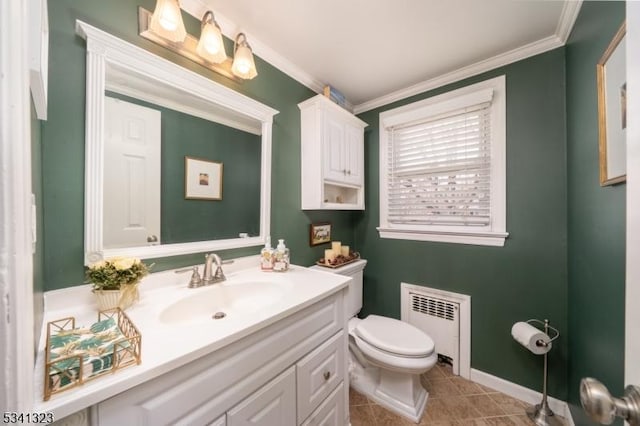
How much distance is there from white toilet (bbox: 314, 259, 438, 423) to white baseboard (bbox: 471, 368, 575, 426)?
480mm

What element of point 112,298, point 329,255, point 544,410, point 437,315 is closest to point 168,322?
point 112,298

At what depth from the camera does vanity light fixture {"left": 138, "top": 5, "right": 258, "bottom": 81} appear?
3.28 ft

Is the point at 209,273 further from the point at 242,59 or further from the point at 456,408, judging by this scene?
the point at 456,408

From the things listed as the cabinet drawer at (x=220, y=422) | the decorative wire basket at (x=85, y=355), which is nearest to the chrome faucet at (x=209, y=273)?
the decorative wire basket at (x=85, y=355)

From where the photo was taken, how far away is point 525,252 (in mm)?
1555

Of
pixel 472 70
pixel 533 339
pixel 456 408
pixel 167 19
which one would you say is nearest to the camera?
pixel 167 19

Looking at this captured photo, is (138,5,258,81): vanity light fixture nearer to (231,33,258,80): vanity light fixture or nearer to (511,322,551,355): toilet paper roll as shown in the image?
(231,33,258,80): vanity light fixture

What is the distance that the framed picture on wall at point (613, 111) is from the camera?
78 centimetres

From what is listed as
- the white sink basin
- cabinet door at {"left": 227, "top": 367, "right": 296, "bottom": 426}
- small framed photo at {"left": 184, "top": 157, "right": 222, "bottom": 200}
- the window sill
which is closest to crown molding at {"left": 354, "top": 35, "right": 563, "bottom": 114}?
the window sill

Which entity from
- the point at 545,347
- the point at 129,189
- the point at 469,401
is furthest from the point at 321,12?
the point at 469,401

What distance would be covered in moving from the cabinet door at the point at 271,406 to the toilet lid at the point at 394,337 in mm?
709

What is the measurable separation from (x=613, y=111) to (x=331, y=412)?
170cm

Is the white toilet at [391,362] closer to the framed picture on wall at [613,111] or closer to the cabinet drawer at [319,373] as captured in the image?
the cabinet drawer at [319,373]

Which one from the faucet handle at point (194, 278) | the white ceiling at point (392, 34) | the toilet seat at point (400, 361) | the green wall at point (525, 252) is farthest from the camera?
the green wall at point (525, 252)
